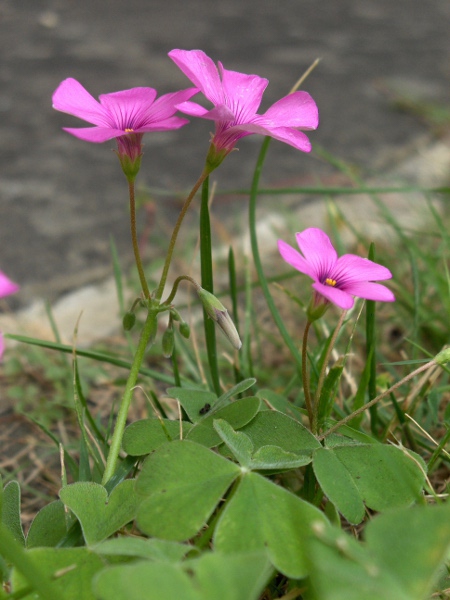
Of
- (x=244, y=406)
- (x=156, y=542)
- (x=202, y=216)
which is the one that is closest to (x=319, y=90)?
(x=202, y=216)

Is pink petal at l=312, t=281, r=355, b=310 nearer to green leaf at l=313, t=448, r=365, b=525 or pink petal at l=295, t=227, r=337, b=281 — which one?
pink petal at l=295, t=227, r=337, b=281

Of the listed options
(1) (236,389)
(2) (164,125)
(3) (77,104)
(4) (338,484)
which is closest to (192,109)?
(2) (164,125)

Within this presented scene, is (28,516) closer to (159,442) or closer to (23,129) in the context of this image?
(159,442)

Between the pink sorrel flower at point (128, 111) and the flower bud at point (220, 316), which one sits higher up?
the pink sorrel flower at point (128, 111)

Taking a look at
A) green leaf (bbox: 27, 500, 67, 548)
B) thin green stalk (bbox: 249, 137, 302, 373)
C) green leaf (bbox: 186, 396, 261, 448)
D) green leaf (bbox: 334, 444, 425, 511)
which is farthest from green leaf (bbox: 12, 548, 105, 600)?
thin green stalk (bbox: 249, 137, 302, 373)

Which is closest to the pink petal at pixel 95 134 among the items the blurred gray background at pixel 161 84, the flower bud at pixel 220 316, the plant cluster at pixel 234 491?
the plant cluster at pixel 234 491

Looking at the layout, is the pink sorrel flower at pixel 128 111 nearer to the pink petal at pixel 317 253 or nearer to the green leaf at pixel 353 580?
the pink petal at pixel 317 253
